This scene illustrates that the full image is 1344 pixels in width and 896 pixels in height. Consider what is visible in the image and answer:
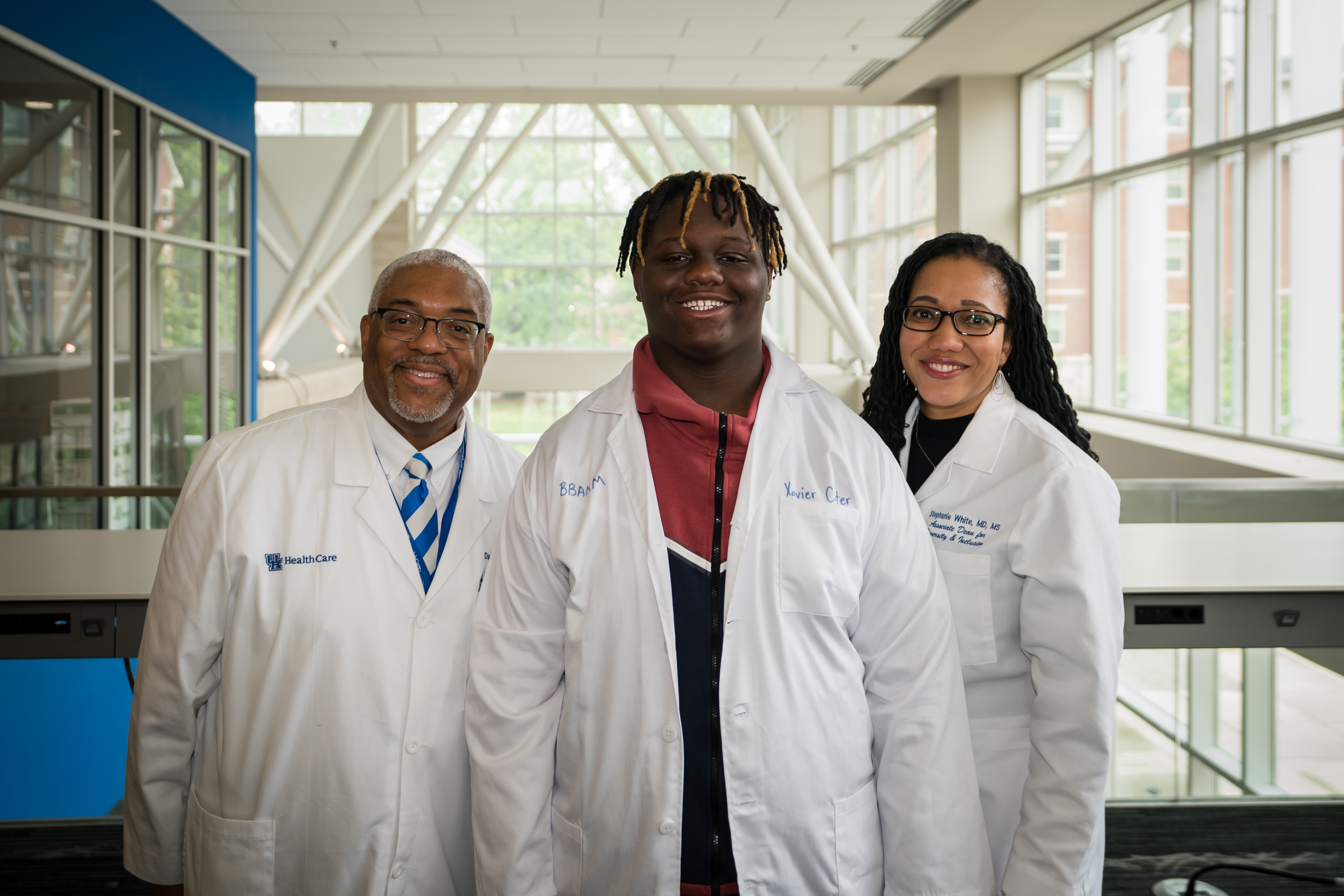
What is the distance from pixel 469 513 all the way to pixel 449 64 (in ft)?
27.9

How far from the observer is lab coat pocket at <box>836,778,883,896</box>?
1675mm

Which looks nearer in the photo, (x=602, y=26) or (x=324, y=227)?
(x=602, y=26)

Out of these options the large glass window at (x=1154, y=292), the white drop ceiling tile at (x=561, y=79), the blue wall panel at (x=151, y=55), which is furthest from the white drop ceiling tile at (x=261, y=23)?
the large glass window at (x=1154, y=292)

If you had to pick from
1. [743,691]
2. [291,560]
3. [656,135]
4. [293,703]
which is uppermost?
[656,135]

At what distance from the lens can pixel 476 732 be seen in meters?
1.70

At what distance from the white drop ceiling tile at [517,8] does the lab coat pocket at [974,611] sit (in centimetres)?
678

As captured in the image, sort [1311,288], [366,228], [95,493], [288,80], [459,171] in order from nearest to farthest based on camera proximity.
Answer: [95,493] → [1311,288] → [288,80] → [366,228] → [459,171]

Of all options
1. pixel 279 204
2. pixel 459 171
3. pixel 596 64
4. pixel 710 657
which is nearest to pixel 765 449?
pixel 710 657

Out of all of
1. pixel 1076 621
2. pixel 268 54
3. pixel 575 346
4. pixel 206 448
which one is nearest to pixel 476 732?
pixel 206 448

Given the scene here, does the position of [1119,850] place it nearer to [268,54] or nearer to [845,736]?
[845,736]

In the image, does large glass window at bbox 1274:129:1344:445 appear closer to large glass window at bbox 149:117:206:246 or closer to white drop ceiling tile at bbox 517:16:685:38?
white drop ceiling tile at bbox 517:16:685:38

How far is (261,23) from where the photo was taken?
315 inches

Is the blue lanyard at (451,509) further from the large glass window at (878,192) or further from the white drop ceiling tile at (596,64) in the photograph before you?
the large glass window at (878,192)

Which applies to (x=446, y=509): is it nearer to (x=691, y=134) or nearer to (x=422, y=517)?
(x=422, y=517)
